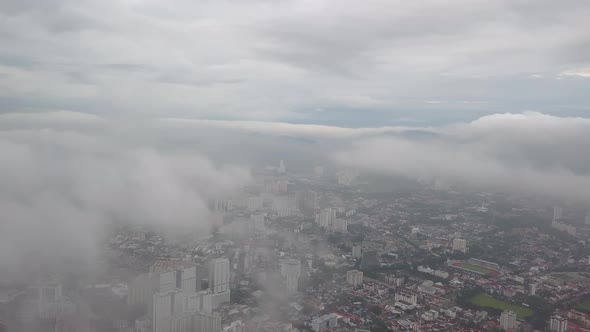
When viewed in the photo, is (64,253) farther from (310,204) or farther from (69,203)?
(310,204)

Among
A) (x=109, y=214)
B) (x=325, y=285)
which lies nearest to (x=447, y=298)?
(x=325, y=285)

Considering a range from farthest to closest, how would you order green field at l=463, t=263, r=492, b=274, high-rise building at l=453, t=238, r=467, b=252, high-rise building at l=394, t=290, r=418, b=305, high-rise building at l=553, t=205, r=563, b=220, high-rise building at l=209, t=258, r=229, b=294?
high-rise building at l=553, t=205, r=563, b=220, high-rise building at l=453, t=238, r=467, b=252, green field at l=463, t=263, r=492, b=274, high-rise building at l=394, t=290, r=418, b=305, high-rise building at l=209, t=258, r=229, b=294

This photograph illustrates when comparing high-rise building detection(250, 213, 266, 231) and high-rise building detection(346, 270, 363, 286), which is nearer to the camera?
high-rise building detection(346, 270, 363, 286)

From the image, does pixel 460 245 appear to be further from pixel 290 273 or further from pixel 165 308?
pixel 165 308

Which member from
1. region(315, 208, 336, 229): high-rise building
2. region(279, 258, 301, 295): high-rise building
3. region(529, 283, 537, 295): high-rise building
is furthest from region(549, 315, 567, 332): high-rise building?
region(315, 208, 336, 229): high-rise building

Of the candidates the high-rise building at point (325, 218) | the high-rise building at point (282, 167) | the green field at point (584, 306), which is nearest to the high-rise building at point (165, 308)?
the high-rise building at point (325, 218)

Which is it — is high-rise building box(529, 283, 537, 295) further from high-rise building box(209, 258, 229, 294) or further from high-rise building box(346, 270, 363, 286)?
high-rise building box(209, 258, 229, 294)

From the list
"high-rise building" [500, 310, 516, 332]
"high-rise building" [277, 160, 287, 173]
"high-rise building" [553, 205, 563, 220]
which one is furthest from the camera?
"high-rise building" [277, 160, 287, 173]

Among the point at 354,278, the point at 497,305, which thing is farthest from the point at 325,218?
the point at 497,305
